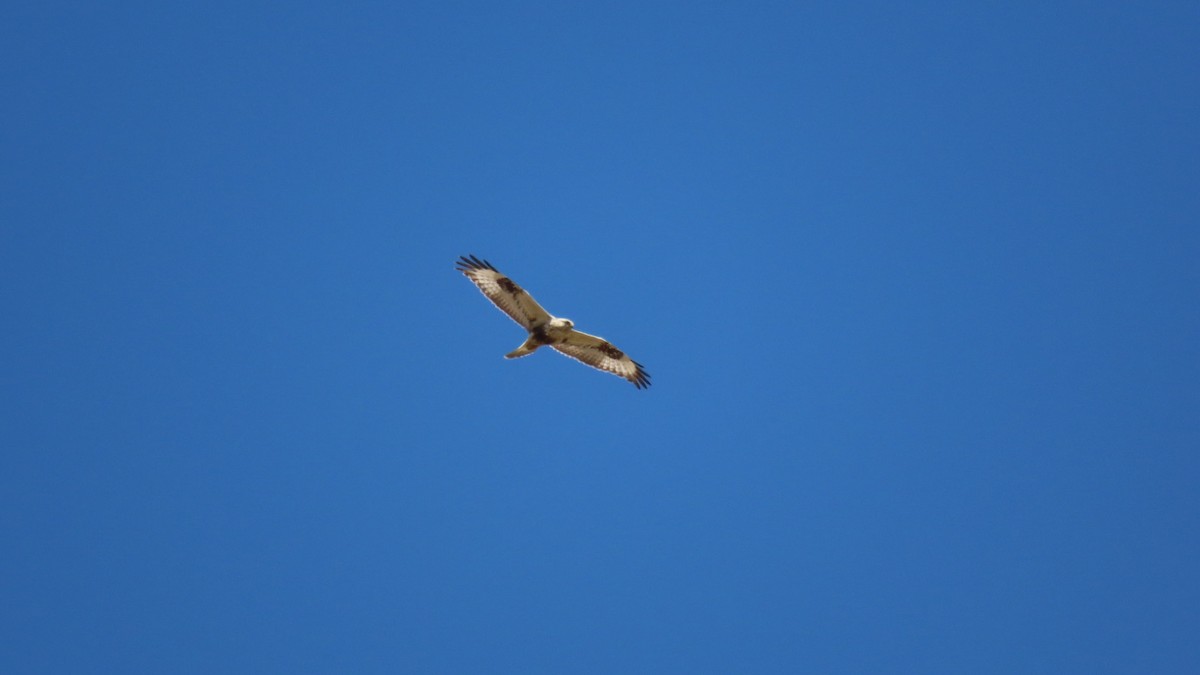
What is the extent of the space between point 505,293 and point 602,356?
216 cm

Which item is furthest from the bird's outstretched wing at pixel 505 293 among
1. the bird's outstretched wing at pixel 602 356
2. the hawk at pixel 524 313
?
the bird's outstretched wing at pixel 602 356

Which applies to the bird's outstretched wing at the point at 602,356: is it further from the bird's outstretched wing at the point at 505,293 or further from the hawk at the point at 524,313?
the bird's outstretched wing at the point at 505,293

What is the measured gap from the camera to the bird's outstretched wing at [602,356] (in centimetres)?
1475

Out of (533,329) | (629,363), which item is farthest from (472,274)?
(629,363)

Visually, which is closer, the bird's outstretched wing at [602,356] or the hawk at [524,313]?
the hawk at [524,313]

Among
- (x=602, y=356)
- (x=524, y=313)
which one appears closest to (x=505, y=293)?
(x=524, y=313)

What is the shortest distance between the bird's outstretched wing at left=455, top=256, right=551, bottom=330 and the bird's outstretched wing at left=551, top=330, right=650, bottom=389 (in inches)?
30.2

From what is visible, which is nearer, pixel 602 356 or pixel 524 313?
pixel 524 313

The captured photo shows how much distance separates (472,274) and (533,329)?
4.16 ft

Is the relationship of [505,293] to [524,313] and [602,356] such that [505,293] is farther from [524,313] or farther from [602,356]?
[602,356]

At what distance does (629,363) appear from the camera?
51.1 feet

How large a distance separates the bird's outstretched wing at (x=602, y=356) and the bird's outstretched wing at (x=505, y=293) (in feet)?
2.52

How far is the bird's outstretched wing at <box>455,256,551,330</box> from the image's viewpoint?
13.8m

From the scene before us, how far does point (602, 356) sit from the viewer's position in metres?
15.3
